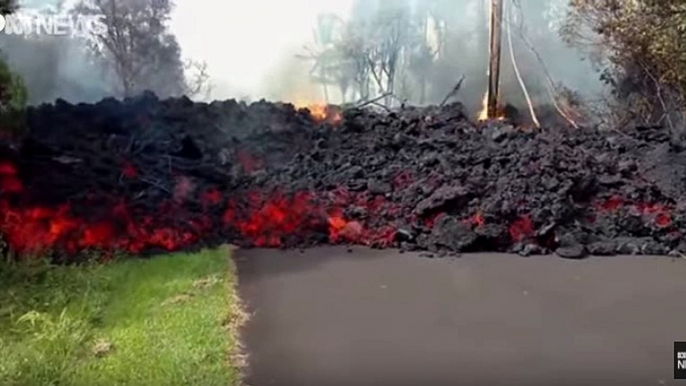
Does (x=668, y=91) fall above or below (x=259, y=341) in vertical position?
above

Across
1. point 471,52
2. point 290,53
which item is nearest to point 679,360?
point 471,52

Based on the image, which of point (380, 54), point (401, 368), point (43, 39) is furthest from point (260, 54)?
point (401, 368)

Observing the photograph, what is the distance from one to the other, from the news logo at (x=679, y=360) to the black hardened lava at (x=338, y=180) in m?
1.58

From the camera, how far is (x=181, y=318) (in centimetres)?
390

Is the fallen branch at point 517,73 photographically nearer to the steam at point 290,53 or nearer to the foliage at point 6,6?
the steam at point 290,53

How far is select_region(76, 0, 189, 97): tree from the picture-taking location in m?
8.65

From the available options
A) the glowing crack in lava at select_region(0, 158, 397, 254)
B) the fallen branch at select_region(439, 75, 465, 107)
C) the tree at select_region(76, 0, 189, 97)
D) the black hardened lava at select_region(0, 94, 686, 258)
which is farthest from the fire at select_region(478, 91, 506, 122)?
the glowing crack in lava at select_region(0, 158, 397, 254)

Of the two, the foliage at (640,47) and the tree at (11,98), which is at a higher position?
the foliage at (640,47)

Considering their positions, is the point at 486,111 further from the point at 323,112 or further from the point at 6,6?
the point at 6,6

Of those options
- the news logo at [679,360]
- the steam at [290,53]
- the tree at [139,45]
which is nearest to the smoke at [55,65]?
the steam at [290,53]

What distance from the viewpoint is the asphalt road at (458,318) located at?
3.47 m

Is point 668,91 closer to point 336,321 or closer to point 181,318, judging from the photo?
point 336,321

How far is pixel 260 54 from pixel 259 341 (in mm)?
5777

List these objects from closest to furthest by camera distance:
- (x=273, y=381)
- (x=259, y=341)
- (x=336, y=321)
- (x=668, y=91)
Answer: (x=273, y=381)
(x=259, y=341)
(x=336, y=321)
(x=668, y=91)
